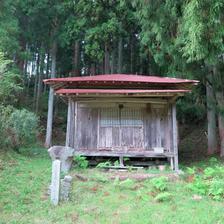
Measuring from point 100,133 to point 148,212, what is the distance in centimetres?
594

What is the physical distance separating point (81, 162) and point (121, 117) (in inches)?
89.0

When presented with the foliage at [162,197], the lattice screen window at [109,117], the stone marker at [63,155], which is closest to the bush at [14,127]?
the stone marker at [63,155]

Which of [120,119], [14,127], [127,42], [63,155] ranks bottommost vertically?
[63,155]

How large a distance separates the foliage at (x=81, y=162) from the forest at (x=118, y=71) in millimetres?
977

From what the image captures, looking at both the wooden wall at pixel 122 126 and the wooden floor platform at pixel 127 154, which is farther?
the wooden wall at pixel 122 126

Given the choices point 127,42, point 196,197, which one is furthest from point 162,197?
point 127,42

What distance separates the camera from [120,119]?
12.3 metres

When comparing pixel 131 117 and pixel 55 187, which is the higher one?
pixel 131 117

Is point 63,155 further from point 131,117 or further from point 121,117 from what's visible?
point 131,117

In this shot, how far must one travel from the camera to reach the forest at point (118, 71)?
23.2ft

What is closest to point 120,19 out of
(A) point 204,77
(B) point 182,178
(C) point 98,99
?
(A) point 204,77

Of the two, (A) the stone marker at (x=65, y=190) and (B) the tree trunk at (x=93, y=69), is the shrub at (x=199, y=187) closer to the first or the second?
(A) the stone marker at (x=65, y=190)

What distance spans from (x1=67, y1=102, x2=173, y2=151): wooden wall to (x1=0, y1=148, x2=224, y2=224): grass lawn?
295 centimetres

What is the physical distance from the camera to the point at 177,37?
1188 centimetres
